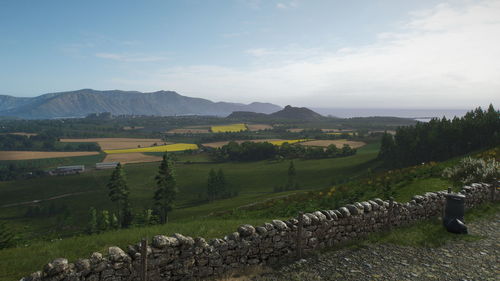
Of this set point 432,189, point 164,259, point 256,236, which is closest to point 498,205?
point 432,189

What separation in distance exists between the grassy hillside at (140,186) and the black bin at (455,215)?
68.7 meters

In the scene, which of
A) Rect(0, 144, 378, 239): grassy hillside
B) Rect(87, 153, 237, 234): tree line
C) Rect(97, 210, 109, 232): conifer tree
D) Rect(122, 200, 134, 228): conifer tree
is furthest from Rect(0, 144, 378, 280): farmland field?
Rect(97, 210, 109, 232): conifer tree

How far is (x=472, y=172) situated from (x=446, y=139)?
71090 millimetres

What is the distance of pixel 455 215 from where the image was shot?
1766cm

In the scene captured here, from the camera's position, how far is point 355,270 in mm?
13055

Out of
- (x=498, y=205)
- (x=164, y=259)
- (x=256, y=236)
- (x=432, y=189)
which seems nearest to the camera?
(x=164, y=259)

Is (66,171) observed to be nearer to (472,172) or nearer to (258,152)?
(258,152)

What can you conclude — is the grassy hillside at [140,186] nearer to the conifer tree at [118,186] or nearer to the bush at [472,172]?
the conifer tree at [118,186]

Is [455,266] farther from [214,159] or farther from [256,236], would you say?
[214,159]

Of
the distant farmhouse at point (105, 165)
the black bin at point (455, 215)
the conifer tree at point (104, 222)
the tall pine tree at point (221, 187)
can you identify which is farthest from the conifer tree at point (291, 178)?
the distant farmhouse at point (105, 165)

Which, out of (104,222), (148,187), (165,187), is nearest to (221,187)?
(165,187)

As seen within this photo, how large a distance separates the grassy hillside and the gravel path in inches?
2699

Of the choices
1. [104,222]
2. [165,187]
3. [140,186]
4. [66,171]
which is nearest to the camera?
[104,222]

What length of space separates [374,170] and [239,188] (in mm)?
49068
